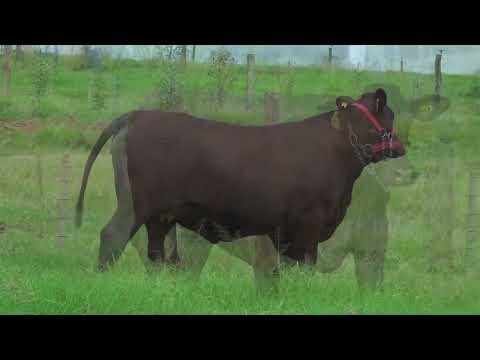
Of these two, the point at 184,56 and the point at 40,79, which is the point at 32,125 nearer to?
the point at 40,79

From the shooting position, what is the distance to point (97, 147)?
6.91 m

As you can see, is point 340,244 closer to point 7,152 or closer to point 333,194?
point 333,194

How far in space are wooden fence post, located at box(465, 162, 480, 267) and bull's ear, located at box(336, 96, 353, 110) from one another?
1467 millimetres

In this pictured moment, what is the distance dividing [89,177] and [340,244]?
241 cm

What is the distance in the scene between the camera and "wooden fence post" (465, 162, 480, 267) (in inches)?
276

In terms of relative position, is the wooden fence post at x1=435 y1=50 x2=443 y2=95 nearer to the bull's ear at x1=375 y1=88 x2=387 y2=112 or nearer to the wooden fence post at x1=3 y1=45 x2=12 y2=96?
the bull's ear at x1=375 y1=88 x2=387 y2=112

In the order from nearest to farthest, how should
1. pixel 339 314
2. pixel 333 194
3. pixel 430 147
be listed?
pixel 339 314
pixel 333 194
pixel 430 147

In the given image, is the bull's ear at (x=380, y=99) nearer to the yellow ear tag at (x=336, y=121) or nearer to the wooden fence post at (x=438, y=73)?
the yellow ear tag at (x=336, y=121)

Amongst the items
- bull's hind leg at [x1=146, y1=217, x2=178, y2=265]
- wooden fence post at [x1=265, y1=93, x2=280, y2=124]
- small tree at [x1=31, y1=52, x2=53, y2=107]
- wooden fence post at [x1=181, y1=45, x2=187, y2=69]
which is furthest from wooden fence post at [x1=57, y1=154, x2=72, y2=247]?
wooden fence post at [x1=265, y1=93, x2=280, y2=124]

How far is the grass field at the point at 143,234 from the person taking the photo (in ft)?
20.2

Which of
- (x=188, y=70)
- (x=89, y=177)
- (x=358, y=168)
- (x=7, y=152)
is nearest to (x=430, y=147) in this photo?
(x=358, y=168)

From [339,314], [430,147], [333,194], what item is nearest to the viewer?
[339,314]

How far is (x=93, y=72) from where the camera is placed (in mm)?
7625

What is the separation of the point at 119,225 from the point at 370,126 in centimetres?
239
